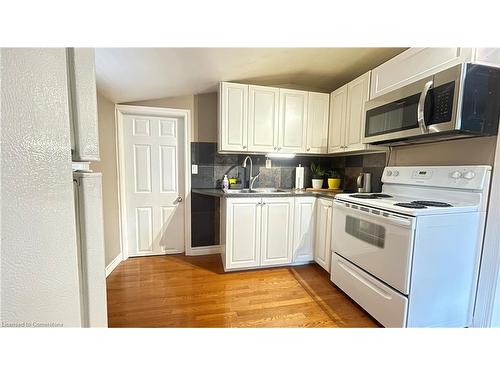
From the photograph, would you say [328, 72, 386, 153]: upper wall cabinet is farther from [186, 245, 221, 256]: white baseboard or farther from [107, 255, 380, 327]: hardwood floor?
[186, 245, 221, 256]: white baseboard

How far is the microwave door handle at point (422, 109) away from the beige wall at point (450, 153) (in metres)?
0.38

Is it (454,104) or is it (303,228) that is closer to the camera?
(454,104)

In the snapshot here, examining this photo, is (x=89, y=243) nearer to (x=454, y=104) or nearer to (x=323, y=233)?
(x=454, y=104)

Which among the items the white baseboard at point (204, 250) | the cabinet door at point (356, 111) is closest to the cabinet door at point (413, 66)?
the cabinet door at point (356, 111)

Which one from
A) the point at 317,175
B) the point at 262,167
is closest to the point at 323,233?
the point at 317,175

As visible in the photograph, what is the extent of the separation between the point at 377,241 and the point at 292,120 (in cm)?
170

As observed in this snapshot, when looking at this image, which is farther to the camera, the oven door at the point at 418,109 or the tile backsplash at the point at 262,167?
the tile backsplash at the point at 262,167

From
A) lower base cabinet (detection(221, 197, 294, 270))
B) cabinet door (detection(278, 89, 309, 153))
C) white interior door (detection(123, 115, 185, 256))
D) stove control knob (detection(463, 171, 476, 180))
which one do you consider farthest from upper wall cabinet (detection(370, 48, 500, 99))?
white interior door (detection(123, 115, 185, 256))

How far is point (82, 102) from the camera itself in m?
0.48

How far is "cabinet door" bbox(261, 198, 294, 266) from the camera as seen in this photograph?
2.32 metres

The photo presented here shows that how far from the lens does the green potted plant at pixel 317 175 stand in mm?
2814

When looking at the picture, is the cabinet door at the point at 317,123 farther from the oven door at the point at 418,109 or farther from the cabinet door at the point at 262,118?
the oven door at the point at 418,109
